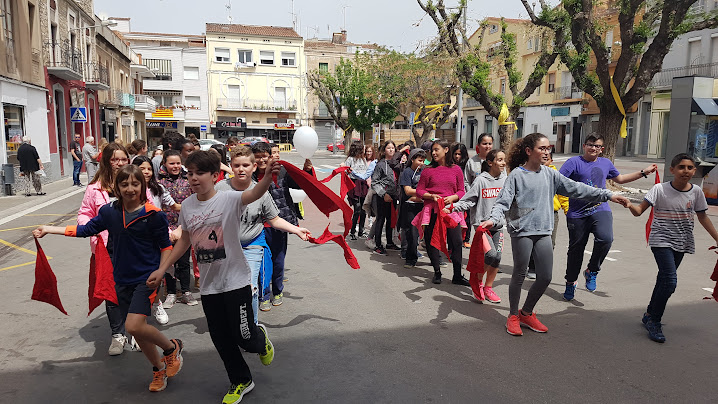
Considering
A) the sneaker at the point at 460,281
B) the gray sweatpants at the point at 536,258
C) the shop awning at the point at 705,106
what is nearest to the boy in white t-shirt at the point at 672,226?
the gray sweatpants at the point at 536,258

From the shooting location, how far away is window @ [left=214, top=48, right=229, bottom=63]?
180 ft

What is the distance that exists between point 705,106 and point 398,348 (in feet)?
50.0

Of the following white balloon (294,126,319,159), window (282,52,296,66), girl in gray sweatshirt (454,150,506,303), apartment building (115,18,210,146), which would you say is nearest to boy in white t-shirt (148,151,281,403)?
white balloon (294,126,319,159)

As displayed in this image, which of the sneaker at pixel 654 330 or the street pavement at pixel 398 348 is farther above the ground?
the sneaker at pixel 654 330

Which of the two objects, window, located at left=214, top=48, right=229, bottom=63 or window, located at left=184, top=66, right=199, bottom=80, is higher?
window, located at left=214, top=48, right=229, bottom=63

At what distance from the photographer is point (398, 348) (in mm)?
4402

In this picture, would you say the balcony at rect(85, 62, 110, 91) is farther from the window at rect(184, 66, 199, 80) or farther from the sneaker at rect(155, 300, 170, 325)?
the sneaker at rect(155, 300, 170, 325)

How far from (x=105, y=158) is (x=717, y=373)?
5330 mm

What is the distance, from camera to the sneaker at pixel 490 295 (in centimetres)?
574

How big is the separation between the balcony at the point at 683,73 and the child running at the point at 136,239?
108 feet

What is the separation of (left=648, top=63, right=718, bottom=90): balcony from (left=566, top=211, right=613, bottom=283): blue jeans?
28927 millimetres

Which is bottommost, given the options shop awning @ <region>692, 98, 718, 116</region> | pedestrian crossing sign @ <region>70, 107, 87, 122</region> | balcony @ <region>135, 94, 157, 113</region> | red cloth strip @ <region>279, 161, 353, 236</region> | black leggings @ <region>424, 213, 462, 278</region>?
black leggings @ <region>424, 213, 462, 278</region>

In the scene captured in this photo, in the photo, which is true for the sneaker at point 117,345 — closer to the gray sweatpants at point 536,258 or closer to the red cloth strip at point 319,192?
the red cloth strip at point 319,192

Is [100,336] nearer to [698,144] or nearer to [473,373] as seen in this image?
[473,373]
